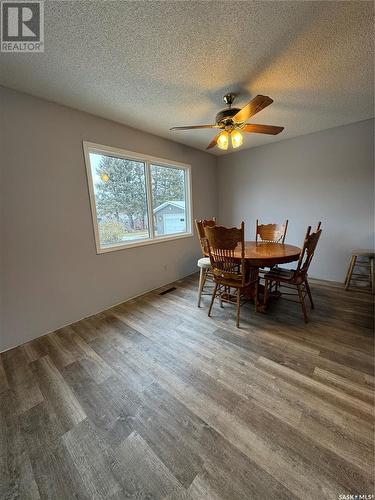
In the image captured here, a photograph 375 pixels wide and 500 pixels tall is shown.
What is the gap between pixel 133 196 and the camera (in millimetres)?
2873

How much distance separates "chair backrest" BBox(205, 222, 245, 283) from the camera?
1886 millimetres

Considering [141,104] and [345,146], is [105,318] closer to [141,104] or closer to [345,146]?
[141,104]

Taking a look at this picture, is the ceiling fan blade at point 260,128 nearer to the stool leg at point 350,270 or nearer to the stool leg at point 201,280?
the stool leg at point 201,280

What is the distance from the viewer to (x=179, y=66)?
157 centimetres

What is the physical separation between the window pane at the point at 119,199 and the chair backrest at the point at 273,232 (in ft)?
6.14

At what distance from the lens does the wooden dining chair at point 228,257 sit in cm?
189

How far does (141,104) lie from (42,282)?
2226 millimetres

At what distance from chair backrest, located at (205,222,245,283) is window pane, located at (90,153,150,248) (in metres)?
1.37

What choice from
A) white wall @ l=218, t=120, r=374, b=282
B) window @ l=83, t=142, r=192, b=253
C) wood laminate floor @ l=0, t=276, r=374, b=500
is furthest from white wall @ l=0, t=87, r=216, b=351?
white wall @ l=218, t=120, r=374, b=282

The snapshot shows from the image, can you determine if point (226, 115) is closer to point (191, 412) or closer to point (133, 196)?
point (133, 196)

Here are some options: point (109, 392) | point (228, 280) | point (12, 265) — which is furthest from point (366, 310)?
point (12, 265)

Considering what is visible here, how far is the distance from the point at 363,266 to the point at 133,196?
368 cm


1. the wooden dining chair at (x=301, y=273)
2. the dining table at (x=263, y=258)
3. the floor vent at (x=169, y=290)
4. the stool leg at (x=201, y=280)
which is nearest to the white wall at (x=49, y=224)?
the floor vent at (x=169, y=290)

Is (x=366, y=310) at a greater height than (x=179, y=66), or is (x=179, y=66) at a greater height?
(x=179, y=66)
